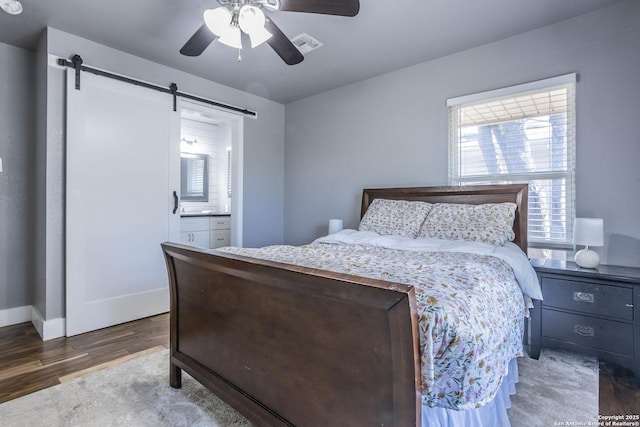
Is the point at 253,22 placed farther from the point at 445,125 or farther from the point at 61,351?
the point at 61,351

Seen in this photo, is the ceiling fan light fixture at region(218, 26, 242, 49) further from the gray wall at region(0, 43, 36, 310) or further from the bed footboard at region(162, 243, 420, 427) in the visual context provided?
the gray wall at region(0, 43, 36, 310)

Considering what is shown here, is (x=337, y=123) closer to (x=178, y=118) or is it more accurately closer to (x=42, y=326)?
(x=178, y=118)

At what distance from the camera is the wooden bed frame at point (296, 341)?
905mm

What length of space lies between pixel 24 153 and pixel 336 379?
143 inches

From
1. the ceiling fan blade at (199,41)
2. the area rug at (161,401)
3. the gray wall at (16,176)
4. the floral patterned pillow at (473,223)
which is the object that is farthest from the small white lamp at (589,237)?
the gray wall at (16,176)

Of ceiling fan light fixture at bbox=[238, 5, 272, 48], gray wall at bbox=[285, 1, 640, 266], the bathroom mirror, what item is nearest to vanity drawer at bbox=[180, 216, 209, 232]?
the bathroom mirror

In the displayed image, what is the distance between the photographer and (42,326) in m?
2.65

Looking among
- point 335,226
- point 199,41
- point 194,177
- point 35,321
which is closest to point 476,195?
point 335,226

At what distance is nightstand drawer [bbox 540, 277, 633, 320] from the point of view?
6.55ft

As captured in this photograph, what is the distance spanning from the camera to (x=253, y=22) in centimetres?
189

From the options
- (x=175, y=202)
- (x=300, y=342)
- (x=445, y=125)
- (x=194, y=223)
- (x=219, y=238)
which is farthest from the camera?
(x=219, y=238)

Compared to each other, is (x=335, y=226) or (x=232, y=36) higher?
(x=232, y=36)

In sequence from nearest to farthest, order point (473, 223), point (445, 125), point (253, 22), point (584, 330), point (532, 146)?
point (253, 22), point (584, 330), point (473, 223), point (532, 146), point (445, 125)

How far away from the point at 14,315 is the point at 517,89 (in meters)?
5.02
